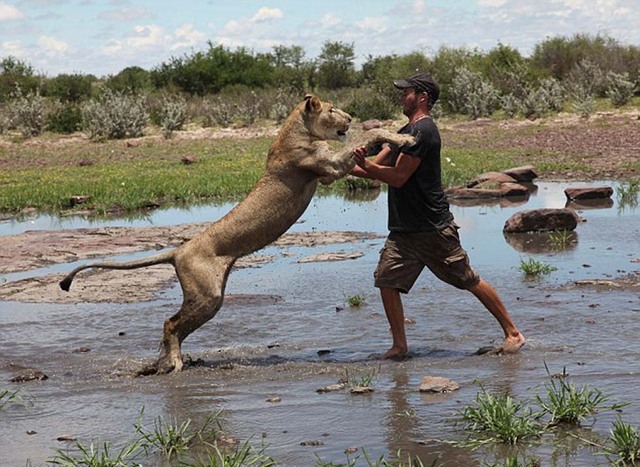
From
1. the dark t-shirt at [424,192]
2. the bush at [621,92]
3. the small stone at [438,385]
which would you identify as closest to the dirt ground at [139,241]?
the dark t-shirt at [424,192]

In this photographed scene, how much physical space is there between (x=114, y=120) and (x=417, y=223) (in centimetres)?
2732

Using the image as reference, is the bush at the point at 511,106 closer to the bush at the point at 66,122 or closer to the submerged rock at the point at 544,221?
the bush at the point at 66,122

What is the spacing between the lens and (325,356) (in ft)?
26.8

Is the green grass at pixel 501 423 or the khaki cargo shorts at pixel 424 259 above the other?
the khaki cargo shorts at pixel 424 259

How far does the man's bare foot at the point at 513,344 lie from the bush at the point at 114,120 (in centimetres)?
2675

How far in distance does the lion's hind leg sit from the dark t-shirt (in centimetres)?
128

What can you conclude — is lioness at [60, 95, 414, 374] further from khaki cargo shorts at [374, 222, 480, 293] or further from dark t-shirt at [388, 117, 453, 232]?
khaki cargo shorts at [374, 222, 480, 293]

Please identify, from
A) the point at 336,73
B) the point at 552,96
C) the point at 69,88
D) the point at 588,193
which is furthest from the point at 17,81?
the point at 588,193

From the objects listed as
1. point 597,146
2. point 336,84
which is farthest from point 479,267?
point 336,84

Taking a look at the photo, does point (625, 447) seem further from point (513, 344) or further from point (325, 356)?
point (325, 356)

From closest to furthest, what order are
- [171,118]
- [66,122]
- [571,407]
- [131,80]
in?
[571,407] < [171,118] < [66,122] < [131,80]

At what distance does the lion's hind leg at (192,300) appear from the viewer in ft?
25.6

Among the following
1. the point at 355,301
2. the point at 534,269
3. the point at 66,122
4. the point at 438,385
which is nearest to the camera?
the point at 438,385

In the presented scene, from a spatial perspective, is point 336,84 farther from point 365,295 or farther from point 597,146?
point 365,295
